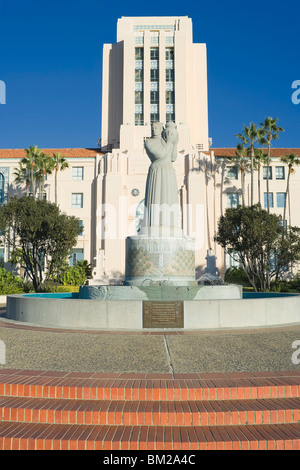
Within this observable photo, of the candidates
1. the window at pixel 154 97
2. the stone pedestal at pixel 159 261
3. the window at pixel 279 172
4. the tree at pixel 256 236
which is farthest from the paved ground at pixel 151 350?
the window at pixel 154 97

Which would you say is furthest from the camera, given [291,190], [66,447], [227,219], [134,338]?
[291,190]

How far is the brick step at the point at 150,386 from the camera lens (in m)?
4.69

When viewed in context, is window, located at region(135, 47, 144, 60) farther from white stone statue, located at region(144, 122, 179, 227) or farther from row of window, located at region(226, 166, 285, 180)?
white stone statue, located at region(144, 122, 179, 227)

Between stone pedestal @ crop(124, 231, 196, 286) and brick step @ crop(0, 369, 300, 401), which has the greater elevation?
stone pedestal @ crop(124, 231, 196, 286)

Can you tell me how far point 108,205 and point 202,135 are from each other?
1691 cm

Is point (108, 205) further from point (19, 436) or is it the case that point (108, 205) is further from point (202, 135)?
point (19, 436)

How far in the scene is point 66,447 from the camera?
12.6 feet

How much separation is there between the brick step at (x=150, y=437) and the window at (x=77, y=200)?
136ft

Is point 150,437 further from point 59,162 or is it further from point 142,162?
point 59,162

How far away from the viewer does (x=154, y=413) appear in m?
4.27

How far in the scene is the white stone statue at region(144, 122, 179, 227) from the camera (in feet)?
45.5

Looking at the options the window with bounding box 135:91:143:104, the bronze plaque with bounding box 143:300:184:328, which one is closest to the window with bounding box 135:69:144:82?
the window with bounding box 135:91:143:104

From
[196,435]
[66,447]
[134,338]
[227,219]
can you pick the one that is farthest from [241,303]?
[227,219]

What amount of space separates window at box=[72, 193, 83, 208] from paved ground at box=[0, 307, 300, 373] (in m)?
36.5
